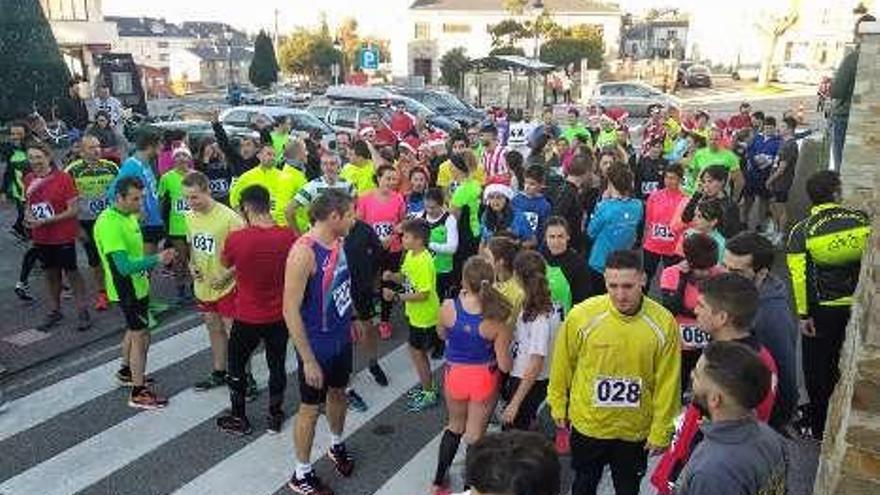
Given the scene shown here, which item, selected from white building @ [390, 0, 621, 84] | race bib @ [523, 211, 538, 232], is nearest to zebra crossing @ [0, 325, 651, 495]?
race bib @ [523, 211, 538, 232]

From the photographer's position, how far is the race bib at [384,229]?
769 cm

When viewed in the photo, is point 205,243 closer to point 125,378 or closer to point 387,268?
point 125,378

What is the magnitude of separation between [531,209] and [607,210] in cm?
77

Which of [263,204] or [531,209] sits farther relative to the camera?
[531,209]

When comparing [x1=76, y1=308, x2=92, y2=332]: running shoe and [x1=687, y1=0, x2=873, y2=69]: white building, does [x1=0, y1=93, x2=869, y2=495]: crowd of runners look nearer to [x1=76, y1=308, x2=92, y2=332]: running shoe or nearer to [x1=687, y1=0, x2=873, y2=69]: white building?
[x1=76, y1=308, x2=92, y2=332]: running shoe

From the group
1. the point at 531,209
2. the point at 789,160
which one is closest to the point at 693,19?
the point at 789,160

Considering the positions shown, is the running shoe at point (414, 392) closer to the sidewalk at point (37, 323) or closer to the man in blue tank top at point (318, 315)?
the man in blue tank top at point (318, 315)

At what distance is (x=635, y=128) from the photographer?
2941 cm

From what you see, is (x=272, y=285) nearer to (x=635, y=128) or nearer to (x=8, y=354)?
(x=8, y=354)

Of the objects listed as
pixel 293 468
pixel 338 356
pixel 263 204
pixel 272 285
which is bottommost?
pixel 293 468

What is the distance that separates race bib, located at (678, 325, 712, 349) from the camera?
520 cm

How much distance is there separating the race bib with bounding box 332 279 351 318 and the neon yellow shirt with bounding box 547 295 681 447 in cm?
167

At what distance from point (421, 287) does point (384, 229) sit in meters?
1.45

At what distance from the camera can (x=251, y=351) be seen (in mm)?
5945
